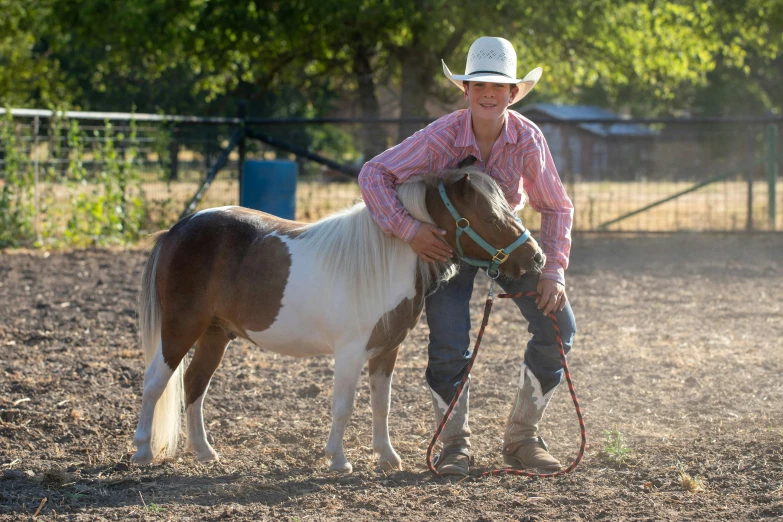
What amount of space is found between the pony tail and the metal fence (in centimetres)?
648

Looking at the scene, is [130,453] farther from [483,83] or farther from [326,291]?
[483,83]

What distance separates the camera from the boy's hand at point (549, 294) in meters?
3.54

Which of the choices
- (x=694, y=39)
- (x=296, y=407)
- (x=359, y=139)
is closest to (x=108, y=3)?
(x=359, y=139)

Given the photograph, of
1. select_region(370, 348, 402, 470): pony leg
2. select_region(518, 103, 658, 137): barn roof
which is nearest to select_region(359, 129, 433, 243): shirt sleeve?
select_region(370, 348, 402, 470): pony leg

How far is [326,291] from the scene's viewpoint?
3.53m

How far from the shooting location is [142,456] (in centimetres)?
379

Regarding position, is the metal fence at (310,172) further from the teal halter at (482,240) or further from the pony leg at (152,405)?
the teal halter at (482,240)

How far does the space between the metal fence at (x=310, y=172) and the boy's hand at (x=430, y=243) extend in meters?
7.08

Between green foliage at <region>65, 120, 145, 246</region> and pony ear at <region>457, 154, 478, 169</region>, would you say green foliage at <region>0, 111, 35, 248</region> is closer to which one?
green foliage at <region>65, 120, 145, 246</region>

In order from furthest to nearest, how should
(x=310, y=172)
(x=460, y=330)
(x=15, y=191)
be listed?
(x=310, y=172), (x=15, y=191), (x=460, y=330)

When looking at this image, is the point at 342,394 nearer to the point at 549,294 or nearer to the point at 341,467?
the point at 341,467

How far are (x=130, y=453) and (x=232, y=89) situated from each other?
49.6ft

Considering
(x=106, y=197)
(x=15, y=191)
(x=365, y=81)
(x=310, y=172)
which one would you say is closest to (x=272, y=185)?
(x=310, y=172)

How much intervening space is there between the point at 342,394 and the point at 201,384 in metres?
0.82
